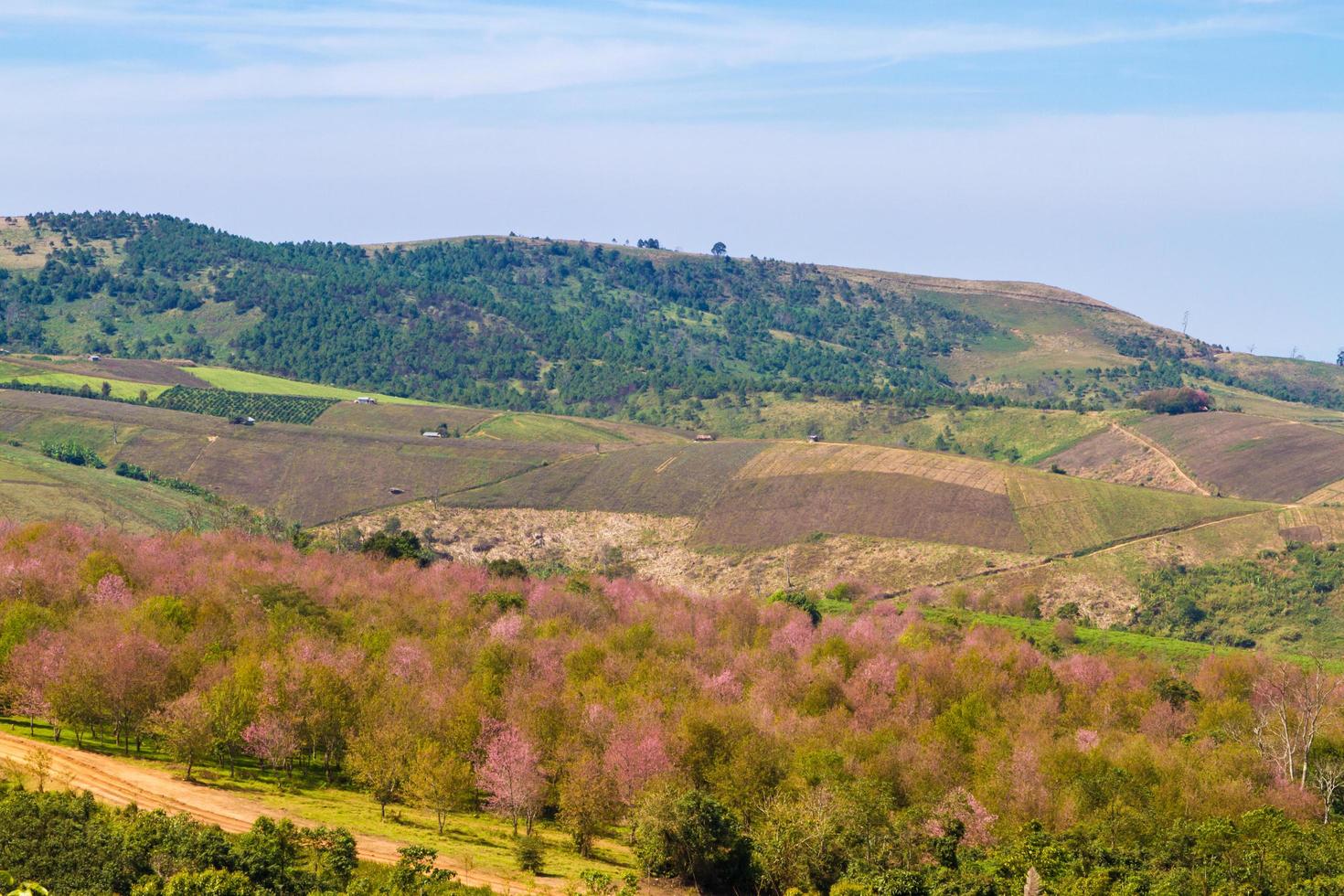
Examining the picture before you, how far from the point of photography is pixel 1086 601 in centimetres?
16375

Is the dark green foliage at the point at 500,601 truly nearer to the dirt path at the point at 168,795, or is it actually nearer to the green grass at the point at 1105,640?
the green grass at the point at 1105,640

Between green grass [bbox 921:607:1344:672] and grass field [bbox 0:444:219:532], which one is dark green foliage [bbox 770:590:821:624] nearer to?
green grass [bbox 921:607:1344:672]

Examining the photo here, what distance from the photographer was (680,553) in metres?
188

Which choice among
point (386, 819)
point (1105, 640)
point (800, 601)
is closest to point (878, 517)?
point (800, 601)

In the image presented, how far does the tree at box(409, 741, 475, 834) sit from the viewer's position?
82.6 metres

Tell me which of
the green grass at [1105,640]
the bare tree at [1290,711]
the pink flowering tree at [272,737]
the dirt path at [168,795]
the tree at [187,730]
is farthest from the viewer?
the green grass at [1105,640]

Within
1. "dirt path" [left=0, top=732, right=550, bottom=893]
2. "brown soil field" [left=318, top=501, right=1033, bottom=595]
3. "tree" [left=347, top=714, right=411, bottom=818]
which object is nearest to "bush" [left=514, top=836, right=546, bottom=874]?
"dirt path" [left=0, top=732, right=550, bottom=893]

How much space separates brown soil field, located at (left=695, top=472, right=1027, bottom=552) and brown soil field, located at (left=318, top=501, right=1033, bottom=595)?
259cm

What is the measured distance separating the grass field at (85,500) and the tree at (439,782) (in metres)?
90.2

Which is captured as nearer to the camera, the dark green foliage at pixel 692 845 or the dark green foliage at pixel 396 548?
the dark green foliage at pixel 692 845

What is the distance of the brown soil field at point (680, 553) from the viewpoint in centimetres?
17512

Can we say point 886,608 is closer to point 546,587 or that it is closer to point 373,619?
point 546,587

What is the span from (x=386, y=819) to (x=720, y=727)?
2118cm

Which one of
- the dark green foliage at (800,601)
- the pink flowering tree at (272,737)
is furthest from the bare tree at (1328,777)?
the pink flowering tree at (272,737)
